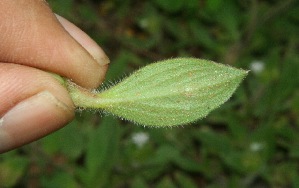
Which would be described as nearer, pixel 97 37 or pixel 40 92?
pixel 40 92

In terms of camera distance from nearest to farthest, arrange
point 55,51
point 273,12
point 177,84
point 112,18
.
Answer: point 177,84
point 55,51
point 273,12
point 112,18

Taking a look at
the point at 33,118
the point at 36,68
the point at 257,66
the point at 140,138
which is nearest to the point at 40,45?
the point at 36,68

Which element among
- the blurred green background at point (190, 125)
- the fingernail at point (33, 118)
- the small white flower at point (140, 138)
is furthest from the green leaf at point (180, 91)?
the small white flower at point (140, 138)

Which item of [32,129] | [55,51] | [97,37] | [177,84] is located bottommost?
[97,37]

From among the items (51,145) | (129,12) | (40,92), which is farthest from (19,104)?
(129,12)

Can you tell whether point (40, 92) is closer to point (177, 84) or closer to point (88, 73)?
point (88, 73)

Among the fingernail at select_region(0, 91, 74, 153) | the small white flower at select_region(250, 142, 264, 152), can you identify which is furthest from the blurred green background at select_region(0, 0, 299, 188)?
the fingernail at select_region(0, 91, 74, 153)

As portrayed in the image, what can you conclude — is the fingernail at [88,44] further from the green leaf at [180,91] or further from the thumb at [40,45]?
the green leaf at [180,91]

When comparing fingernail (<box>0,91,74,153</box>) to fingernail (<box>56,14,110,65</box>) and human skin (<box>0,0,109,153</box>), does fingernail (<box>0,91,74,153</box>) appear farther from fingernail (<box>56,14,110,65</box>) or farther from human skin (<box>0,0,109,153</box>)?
fingernail (<box>56,14,110,65</box>)
